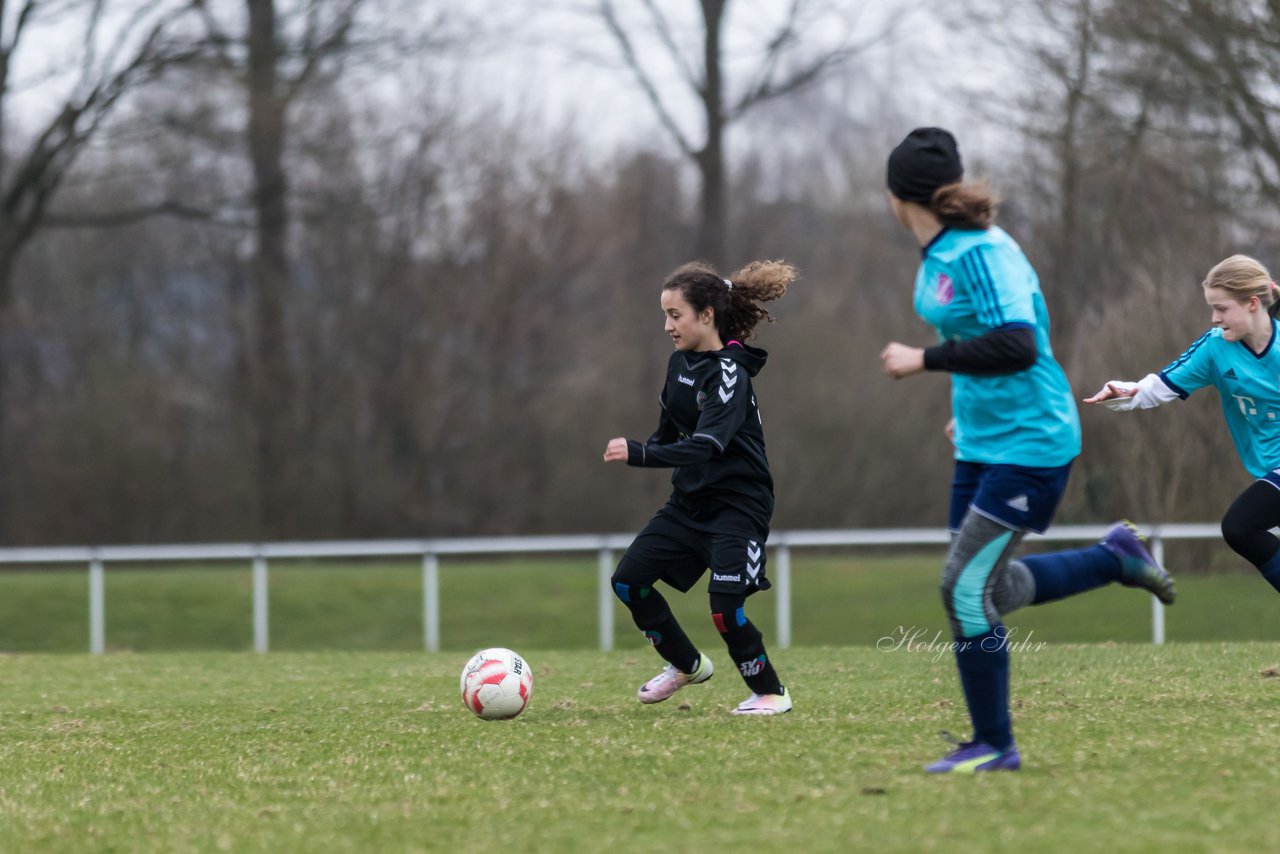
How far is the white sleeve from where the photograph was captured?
21.1 feet

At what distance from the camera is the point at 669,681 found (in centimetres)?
656

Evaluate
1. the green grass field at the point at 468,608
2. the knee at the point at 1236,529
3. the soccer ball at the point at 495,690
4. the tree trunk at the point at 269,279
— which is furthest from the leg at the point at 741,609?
the tree trunk at the point at 269,279

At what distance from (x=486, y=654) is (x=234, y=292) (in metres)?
22.3

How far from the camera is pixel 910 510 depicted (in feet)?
83.8

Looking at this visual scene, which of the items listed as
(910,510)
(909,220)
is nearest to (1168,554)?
(910,510)

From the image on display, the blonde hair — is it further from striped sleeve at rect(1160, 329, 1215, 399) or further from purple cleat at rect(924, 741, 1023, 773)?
purple cleat at rect(924, 741, 1023, 773)

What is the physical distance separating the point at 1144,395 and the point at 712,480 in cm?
192

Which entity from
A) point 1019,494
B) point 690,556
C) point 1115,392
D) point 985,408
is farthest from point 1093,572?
point 690,556

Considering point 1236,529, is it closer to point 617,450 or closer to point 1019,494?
point 1019,494

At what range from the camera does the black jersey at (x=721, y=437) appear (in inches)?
239

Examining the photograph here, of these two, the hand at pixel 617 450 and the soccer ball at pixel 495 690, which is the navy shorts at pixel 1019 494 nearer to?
the hand at pixel 617 450

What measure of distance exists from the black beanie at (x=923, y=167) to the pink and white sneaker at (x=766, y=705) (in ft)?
7.70

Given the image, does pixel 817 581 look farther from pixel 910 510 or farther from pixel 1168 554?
pixel 910 510

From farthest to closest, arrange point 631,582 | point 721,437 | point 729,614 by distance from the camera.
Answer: point 631,582, point 729,614, point 721,437
